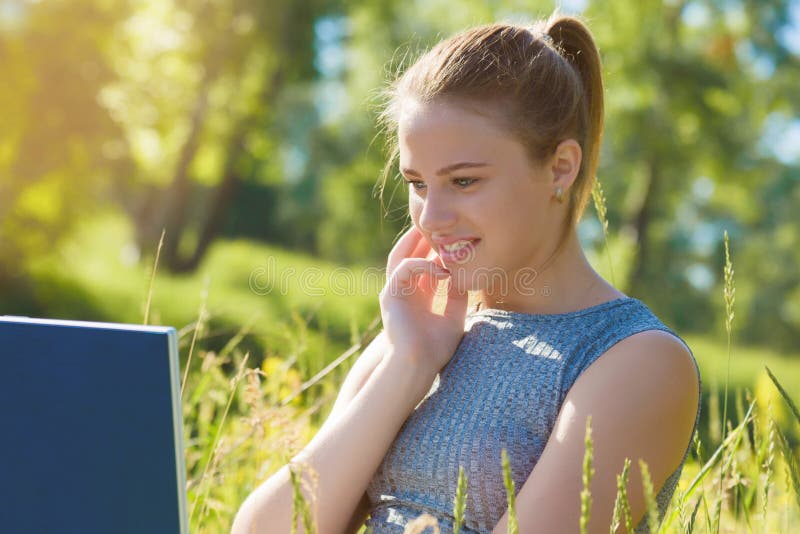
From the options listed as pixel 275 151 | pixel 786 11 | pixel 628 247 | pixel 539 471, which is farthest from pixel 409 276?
→ pixel 275 151

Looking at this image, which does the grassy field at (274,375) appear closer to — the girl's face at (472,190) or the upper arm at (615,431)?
the upper arm at (615,431)

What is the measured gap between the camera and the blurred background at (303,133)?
11992mm

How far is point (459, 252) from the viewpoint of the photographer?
1.90m

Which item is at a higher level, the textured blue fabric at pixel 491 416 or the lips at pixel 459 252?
the lips at pixel 459 252

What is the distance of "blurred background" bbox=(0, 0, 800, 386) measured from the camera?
472 inches

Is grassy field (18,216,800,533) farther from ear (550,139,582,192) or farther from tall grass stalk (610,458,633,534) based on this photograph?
ear (550,139,582,192)

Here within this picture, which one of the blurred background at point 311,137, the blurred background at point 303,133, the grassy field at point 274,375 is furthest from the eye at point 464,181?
the blurred background at point 311,137

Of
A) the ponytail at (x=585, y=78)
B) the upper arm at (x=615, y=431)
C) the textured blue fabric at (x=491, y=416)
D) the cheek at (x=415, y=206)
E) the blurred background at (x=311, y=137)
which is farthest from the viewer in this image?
the blurred background at (x=311, y=137)

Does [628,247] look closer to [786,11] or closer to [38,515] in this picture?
[786,11]

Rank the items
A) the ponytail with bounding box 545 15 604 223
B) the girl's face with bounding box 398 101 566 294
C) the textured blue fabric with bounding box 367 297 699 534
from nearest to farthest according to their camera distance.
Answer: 1. the textured blue fabric with bounding box 367 297 699 534
2. the girl's face with bounding box 398 101 566 294
3. the ponytail with bounding box 545 15 604 223

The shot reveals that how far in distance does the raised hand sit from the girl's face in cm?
9

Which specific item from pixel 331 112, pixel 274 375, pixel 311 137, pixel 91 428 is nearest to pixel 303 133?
pixel 311 137

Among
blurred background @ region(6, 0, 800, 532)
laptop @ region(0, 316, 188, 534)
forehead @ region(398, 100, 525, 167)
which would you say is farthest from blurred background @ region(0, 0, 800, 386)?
laptop @ region(0, 316, 188, 534)

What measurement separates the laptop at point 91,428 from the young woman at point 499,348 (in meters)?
0.63
